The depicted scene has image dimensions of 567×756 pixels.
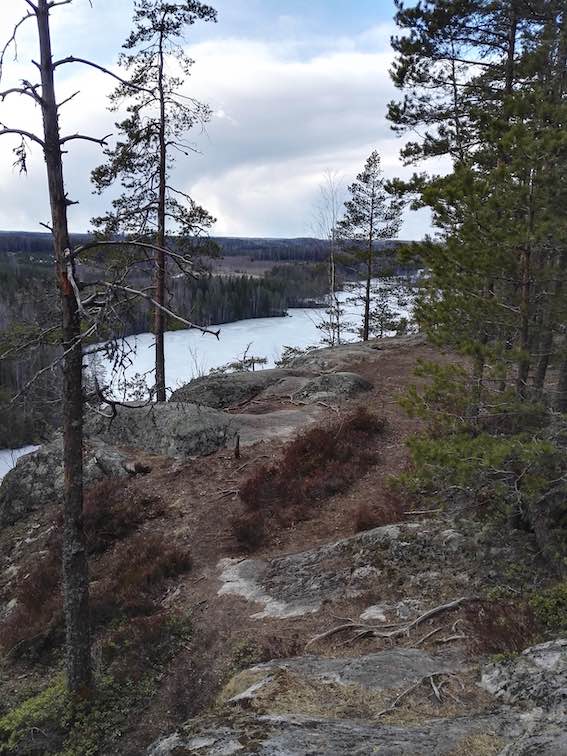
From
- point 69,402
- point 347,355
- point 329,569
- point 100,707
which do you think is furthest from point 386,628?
point 347,355

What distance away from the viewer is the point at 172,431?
45.7 feet

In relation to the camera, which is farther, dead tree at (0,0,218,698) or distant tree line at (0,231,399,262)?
distant tree line at (0,231,399,262)

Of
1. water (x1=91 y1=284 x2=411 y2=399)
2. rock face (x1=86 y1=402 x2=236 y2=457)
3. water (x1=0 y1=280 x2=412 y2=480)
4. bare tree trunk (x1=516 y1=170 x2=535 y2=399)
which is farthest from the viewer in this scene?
water (x1=91 y1=284 x2=411 y2=399)

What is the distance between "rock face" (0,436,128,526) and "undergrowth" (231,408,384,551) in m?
3.81

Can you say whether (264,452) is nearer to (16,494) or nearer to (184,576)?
(184,576)

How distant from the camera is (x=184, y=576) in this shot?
9.08 meters

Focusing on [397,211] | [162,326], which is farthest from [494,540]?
[397,211]

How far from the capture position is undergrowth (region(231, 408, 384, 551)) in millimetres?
10156

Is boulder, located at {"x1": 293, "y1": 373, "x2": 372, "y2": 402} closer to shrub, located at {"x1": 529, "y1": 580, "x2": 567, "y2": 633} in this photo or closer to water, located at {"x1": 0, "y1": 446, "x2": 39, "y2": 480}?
shrub, located at {"x1": 529, "y1": 580, "x2": 567, "y2": 633}

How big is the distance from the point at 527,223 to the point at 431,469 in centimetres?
323

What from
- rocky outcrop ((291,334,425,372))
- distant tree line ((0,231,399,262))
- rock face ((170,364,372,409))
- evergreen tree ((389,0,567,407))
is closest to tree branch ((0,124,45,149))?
evergreen tree ((389,0,567,407))

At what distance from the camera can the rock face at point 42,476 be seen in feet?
42.3

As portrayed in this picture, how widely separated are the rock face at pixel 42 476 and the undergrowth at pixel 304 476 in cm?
381

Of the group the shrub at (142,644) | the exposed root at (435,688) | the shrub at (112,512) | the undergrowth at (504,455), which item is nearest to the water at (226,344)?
the shrub at (112,512)
